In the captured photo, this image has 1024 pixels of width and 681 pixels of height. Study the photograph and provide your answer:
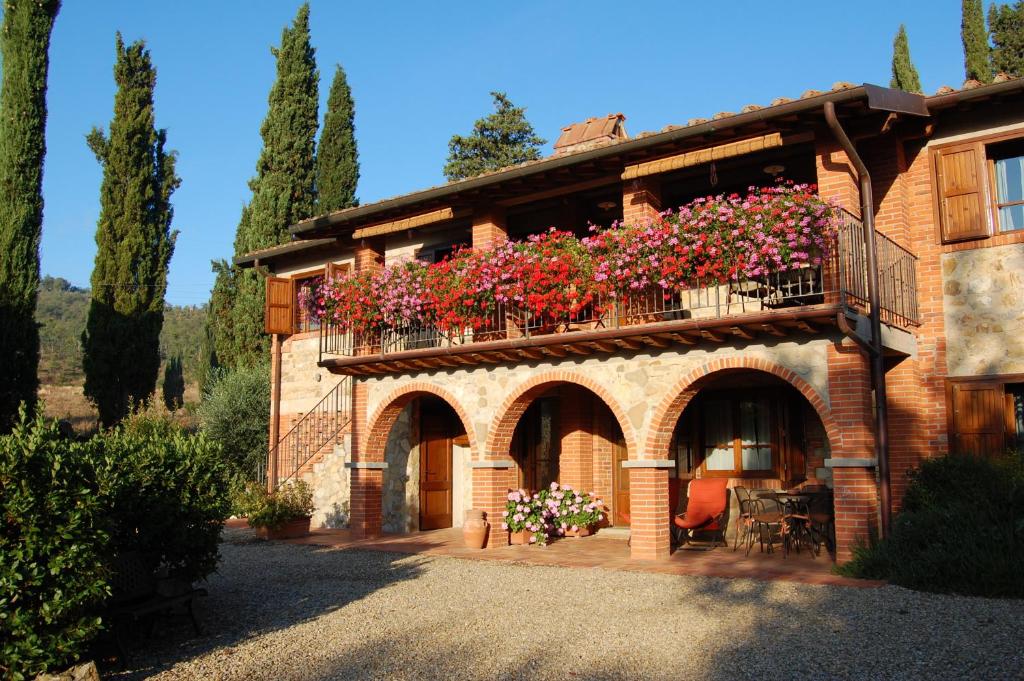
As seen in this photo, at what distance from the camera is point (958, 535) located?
791 cm

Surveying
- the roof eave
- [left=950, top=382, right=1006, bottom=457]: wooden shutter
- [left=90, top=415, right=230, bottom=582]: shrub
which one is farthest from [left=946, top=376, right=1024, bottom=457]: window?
[left=90, top=415, right=230, bottom=582]: shrub

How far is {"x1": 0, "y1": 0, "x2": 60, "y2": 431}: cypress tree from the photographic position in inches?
715

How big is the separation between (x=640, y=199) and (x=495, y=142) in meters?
21.1

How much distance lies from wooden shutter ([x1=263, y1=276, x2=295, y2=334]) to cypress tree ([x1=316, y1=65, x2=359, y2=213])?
8382 millimetres

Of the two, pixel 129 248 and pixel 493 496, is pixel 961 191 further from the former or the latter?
pixel 129 248

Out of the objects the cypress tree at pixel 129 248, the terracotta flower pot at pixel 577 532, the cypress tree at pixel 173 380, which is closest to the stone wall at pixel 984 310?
the terracotta flower pot at pixel 577 532

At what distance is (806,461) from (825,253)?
3631 mm

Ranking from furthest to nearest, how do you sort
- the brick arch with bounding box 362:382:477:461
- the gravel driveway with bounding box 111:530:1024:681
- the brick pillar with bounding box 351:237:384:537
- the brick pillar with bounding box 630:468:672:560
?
the brick pillar with bounding box 351:237:384:537 < the brick arch with bounding box 362:382:477:461 < the brick pillar with bounding box 630:468:672:560 < the gravel driveway with bounding box 111:530:1024:681

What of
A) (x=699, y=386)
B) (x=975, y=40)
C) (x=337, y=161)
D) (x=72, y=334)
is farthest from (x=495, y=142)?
(x=72, y=334)

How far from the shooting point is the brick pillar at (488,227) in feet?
41.0

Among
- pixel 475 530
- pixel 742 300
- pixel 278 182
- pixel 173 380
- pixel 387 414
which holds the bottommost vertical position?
pixel 475 530

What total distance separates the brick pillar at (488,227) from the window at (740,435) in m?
3.97

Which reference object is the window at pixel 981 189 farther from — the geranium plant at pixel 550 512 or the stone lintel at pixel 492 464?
the stone lintel at pixel 492 464

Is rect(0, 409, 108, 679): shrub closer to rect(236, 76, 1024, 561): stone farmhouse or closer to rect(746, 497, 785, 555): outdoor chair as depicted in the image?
rect(236, 76, 1024, 561): stone farmhouse
